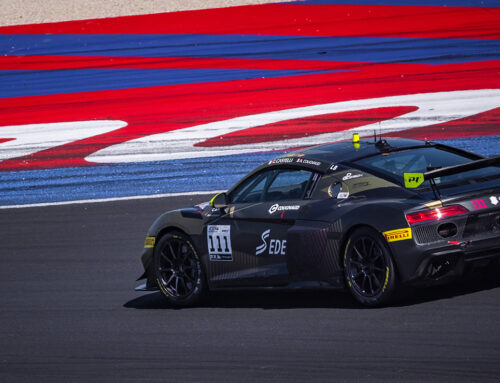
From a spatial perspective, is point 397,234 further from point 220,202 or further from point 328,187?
point 220,202

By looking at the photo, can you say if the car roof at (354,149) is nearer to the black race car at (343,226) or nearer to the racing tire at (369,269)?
the black race car at (343,226)

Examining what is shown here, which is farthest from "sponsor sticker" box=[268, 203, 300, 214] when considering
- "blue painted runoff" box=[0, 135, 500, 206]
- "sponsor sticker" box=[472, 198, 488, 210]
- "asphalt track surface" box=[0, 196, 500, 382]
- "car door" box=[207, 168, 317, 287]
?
"blue painted runoff" box=[0, 135, 500, 206]

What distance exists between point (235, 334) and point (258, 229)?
3.49 ft

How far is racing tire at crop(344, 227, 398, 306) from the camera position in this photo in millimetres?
6457

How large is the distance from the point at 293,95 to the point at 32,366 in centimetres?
1175

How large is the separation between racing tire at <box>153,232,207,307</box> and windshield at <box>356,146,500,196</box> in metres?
1.81

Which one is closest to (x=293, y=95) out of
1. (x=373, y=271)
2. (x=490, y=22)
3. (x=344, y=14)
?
(x=344, y=14)

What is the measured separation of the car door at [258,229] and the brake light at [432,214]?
1.08m

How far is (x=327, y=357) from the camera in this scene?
18.8 ft

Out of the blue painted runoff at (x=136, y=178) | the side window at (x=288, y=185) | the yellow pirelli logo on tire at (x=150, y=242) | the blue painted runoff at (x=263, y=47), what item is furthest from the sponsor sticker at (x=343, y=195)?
the blue painted runoff at (x=263, y=47)

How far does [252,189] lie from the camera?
7801 millimetres

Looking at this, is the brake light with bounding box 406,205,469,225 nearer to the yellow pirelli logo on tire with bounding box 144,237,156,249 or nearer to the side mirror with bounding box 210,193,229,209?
the side mirror with bounding box 210,193,229,209

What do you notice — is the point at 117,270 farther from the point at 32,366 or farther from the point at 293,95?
the point at 293,95

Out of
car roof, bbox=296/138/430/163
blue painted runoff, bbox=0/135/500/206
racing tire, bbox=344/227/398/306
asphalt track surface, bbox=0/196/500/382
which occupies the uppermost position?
blue painted runoff, bbox=0/135/500/206
